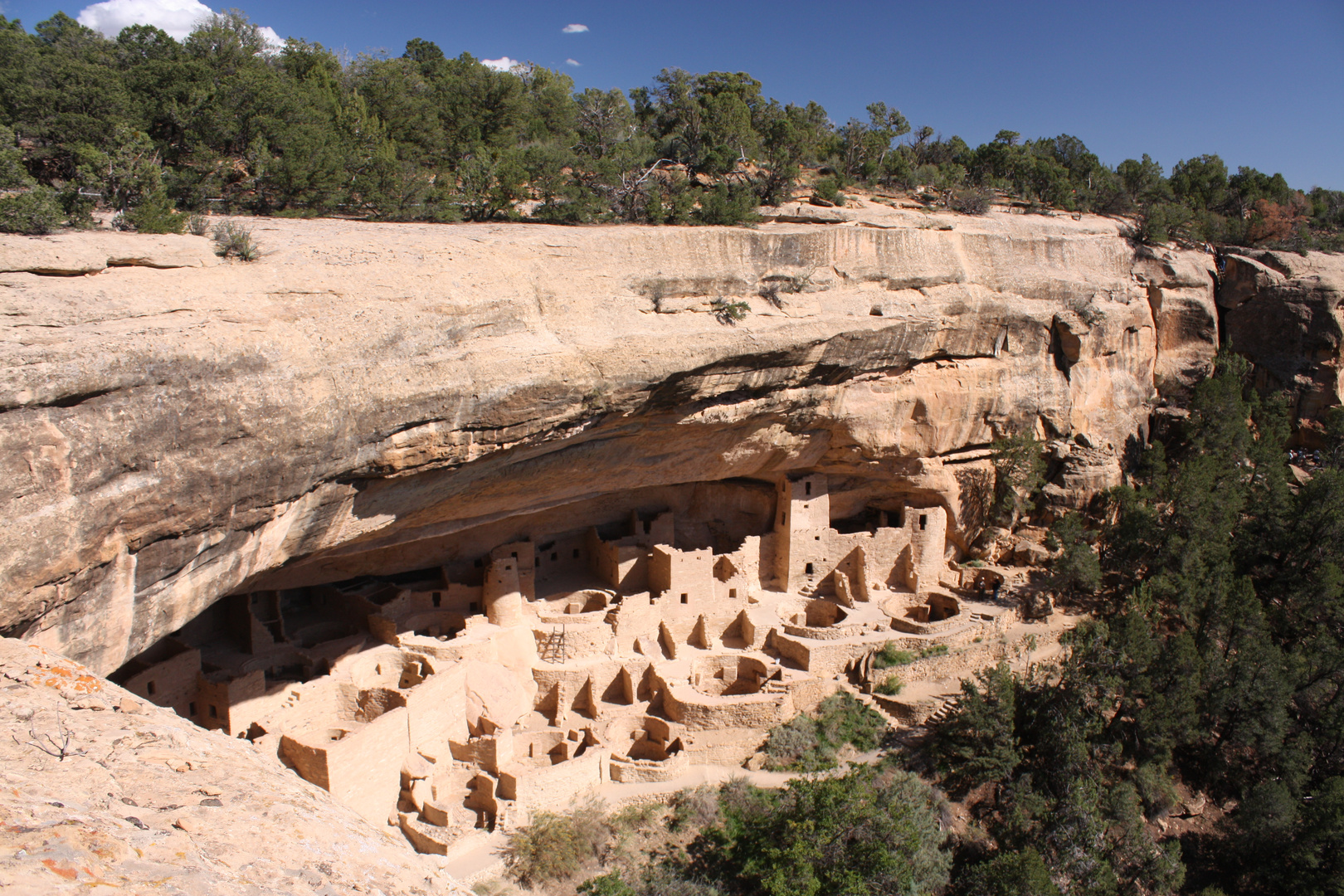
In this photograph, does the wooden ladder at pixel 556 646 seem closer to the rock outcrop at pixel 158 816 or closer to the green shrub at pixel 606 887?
the green shrub at pixel 606 887

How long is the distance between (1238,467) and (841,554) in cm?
1240

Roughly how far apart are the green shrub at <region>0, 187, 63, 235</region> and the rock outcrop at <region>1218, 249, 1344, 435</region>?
30829mm

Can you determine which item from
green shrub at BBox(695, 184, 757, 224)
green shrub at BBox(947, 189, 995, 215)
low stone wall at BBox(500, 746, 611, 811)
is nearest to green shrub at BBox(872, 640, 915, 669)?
low stone wall at BBox(500, 746, 611, 811)

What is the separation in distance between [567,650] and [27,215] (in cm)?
1169

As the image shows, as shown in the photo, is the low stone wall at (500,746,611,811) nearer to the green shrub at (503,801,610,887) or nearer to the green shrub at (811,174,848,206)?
the green shrub at (503,801,610,887)

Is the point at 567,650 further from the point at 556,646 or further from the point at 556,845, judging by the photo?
the point at 556,845

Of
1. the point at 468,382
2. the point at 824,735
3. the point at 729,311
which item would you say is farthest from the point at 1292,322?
the point at 468,382

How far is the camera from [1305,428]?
2711 centimetres

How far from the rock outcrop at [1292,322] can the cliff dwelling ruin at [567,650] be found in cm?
1349

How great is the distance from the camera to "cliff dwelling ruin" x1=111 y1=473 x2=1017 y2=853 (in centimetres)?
1445

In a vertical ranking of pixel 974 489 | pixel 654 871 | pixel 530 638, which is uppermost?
pixel 974 489

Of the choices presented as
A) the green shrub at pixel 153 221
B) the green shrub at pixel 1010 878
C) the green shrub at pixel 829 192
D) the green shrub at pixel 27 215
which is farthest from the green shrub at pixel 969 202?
the green shrub at pixel 27 215

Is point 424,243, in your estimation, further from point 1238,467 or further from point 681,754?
point 1238,467

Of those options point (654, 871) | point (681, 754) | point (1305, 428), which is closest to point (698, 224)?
point (681, 754)
